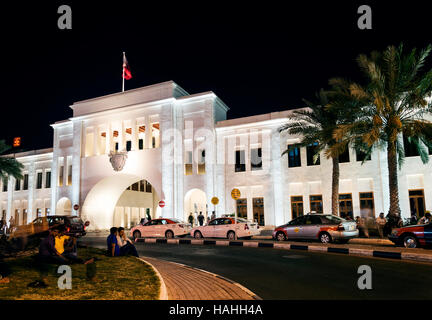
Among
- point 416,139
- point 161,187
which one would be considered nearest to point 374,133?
point 416,139

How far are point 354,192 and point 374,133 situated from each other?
10770 millimetres

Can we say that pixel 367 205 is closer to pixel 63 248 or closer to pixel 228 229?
pixel 228 229

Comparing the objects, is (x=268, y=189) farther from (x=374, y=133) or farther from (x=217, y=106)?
(x=374, y=133)

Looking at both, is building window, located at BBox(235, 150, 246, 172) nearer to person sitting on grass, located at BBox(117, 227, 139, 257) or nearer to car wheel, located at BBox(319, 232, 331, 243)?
car wheel, located at BBox(319, 232, 331, 243)

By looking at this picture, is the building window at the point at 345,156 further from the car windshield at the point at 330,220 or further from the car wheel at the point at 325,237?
the car wheel at the point at 325,237

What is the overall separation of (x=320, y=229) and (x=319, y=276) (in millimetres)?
8883

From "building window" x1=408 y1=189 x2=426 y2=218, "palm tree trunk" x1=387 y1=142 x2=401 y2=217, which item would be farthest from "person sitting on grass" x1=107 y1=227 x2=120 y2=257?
"building window" x1=408 y1=189 x2=426 y2=218

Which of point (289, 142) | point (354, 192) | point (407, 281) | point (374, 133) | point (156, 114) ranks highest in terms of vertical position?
point (156, 114)

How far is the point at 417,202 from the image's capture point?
81.6 ft

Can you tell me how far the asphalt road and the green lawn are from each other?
217 centimetres

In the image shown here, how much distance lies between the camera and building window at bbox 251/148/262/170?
30822 millimetres

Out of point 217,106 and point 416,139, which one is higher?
point 217,106
